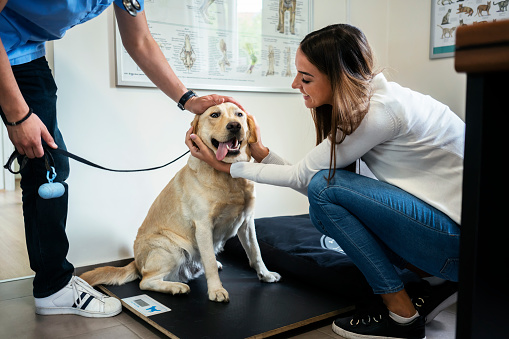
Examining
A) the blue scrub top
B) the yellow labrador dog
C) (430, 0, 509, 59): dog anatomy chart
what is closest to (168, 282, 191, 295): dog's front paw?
the yellow labrador dog

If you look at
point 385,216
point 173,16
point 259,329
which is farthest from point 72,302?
point 173,16

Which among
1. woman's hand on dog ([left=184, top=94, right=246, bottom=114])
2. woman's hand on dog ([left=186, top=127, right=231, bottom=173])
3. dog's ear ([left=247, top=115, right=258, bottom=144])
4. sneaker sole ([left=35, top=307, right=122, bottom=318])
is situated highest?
woman's hand on dog ([left=184, top=94, right=246, bottom=114])

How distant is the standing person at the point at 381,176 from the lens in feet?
4.65

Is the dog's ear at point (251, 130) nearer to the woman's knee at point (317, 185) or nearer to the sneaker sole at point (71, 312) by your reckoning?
the woman's knee at point (317, 185)

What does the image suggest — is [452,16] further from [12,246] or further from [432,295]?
[12,246]

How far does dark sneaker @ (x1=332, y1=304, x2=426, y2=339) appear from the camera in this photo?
1.55m

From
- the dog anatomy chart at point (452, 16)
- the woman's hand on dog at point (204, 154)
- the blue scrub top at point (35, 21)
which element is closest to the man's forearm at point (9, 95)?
the blue scrub top at point (35, 21)

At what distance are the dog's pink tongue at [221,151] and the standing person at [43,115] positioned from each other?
18 cm

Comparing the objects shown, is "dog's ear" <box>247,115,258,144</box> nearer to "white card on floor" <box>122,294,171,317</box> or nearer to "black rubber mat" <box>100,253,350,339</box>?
"black rubber mat" <box>100,253,350,339</box>

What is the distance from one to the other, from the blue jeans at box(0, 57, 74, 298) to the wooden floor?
586 mm

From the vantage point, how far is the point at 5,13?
4.91 ft

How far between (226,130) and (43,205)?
749 millimetres

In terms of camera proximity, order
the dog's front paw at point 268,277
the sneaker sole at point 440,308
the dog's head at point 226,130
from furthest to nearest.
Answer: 1. the dog's front paw at point 268,277
2. the dog's head at point 226,130
3. the sneaker sole at point 440,308

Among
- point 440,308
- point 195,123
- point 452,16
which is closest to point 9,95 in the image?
point 195,123
